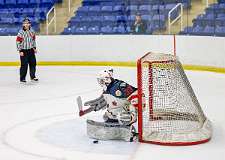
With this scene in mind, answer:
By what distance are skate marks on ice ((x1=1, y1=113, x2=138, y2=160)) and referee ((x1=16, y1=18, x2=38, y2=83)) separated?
3.29m

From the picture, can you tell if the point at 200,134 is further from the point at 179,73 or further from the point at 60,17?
the point at 60,17

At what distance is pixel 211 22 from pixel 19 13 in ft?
15.2

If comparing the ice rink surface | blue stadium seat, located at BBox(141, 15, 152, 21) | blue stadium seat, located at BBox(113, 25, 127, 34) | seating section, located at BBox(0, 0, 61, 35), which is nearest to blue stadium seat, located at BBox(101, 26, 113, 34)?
blue stadium seat, located at BBox(113, 25, 127, 34)

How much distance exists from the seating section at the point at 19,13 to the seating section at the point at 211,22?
3.40 m

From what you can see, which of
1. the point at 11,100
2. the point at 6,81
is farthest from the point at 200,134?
the point at 6,81

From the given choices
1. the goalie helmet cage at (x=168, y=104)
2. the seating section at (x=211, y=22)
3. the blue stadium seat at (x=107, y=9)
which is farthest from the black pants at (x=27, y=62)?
the goalie helmet cage at (x=168, y=104)

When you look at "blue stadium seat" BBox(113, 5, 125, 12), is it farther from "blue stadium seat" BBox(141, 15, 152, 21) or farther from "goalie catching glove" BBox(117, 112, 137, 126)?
"goalie catching glove" BBox(117, 112, 137, 126)

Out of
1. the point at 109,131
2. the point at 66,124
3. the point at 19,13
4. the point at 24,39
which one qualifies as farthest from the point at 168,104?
the point at 19,13

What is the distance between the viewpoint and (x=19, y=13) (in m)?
12.6

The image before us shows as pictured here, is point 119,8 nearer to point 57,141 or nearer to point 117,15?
point 117,15

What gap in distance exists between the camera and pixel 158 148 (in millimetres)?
4719

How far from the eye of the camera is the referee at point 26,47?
910cm

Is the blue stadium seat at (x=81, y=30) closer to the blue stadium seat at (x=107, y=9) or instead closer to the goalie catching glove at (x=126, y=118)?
the blue stadium seat at (x=107, y=9)

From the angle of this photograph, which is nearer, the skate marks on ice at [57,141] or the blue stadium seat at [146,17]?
the skate marks on ice at [57,141]
